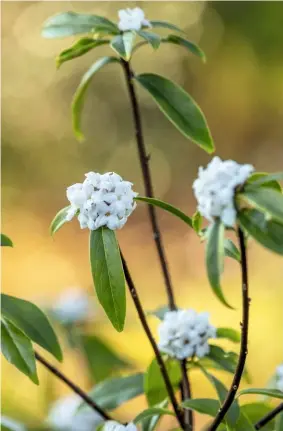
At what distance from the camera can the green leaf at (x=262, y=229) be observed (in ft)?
1.33

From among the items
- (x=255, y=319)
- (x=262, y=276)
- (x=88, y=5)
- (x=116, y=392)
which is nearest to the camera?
(x=116, y=392)

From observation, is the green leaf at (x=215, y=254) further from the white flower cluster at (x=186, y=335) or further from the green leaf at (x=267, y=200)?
the white flower cluster at (x=186, y=335)

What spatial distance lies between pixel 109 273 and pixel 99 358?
0.56 metres

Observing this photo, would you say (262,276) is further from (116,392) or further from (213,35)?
(116,392)

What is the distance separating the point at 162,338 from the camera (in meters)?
0.62

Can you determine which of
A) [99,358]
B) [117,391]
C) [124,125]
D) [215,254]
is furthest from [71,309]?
[124,125]

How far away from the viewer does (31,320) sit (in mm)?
570

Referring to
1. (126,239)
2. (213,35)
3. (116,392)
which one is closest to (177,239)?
(126,239)

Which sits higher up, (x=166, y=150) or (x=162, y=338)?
(x=166, y=150)

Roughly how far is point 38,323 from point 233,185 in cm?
24

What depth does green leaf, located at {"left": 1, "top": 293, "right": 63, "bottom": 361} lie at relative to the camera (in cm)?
56

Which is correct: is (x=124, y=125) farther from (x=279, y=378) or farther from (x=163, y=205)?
(x=163, y=205)

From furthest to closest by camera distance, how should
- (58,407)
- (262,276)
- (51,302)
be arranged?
1. (262,276)
2. (51,302)
3. (58,407)

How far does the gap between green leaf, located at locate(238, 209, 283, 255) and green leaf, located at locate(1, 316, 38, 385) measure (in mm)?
231
